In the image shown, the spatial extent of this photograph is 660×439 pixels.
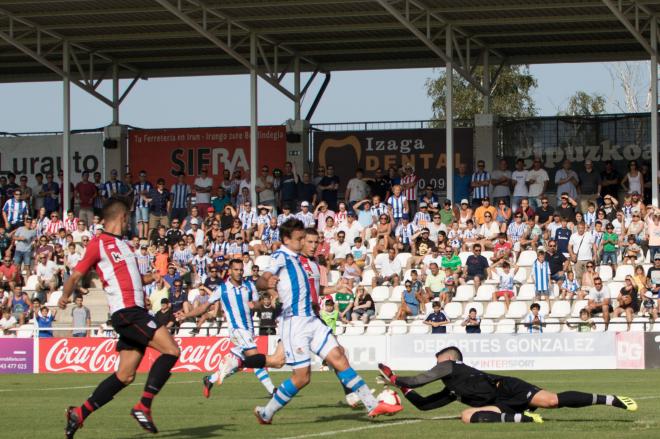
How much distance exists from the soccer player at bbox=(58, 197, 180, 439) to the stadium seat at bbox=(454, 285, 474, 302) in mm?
18215

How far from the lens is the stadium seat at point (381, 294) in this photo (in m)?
29.1

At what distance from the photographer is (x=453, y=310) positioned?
92.2 feet

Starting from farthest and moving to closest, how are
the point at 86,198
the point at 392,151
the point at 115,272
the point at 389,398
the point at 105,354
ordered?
1. the point at 392,151
2. the point at 86,198
3. the point at 105,354
4. the point at 389,398
5. the point at 115,272

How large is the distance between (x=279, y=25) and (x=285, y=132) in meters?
5.12

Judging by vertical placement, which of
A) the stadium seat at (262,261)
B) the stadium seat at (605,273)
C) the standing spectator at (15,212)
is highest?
the standing spectator at (15,212)

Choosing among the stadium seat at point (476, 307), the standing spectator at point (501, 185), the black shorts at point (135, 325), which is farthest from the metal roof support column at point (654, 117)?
the black shorts at point (135, 325)

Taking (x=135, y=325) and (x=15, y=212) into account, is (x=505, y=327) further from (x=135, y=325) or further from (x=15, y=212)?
(x=135, y=325)

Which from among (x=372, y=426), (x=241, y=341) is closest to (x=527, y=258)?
(x=241, y=341)

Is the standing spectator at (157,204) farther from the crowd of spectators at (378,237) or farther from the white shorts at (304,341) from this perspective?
the white shorts at (304,341)

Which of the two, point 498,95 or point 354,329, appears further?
point 498,95

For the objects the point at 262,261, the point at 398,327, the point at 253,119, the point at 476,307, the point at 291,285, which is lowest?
the point at 398,327

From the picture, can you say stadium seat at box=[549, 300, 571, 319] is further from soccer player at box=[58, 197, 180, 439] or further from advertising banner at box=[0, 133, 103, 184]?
advertising banner at box=[0, 133, 103, 184]

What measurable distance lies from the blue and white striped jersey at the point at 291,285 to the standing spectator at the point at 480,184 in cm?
2182

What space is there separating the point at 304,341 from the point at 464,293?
17.4 meters
